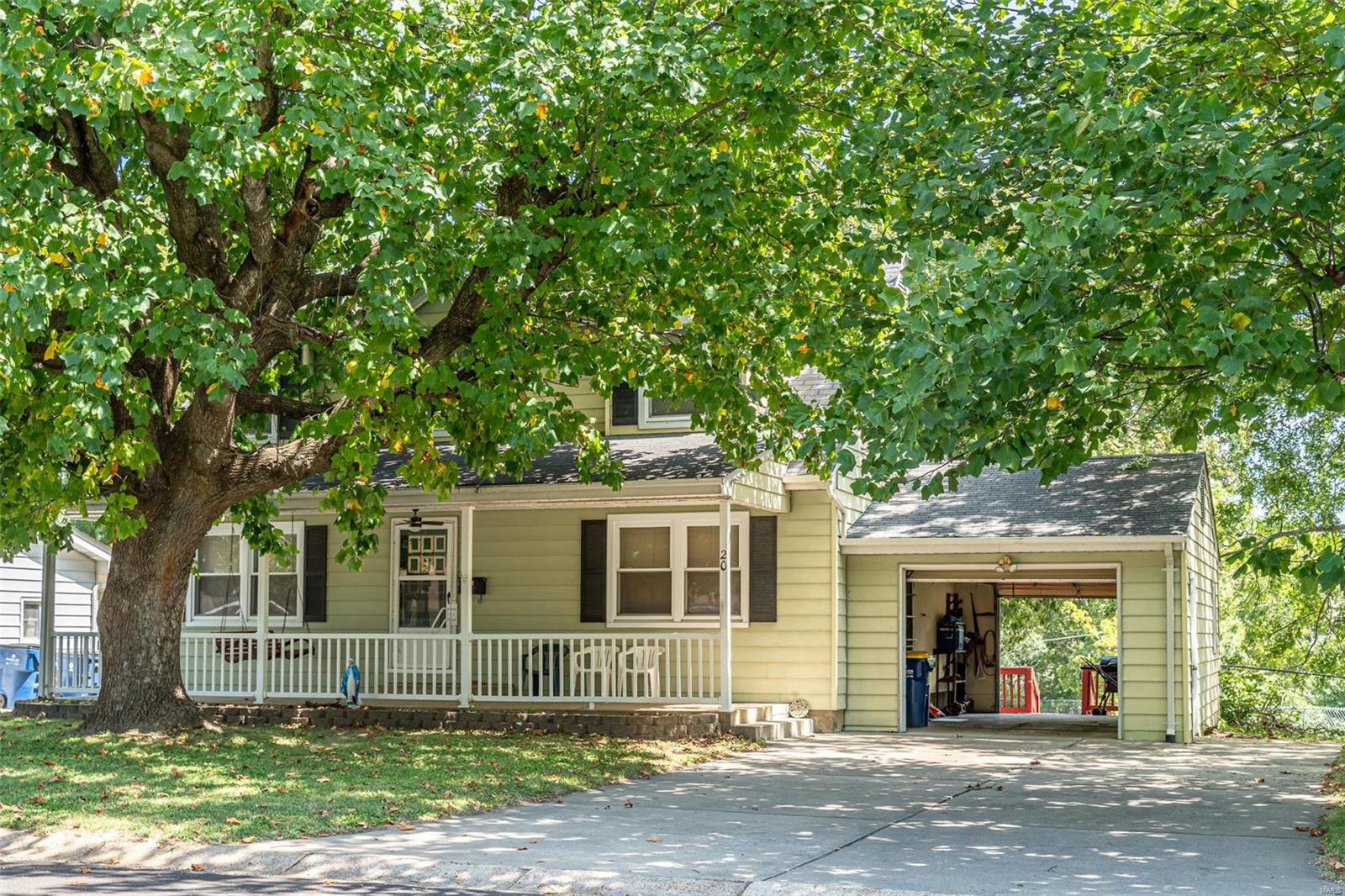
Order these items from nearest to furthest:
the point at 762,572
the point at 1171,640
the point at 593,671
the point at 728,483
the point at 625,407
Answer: the point at 728,483
the point at 593,671
the point at 1171,640
the point at 762,572
the point at 625,407

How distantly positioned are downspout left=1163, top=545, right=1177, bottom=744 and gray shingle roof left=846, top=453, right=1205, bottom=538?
51 cm

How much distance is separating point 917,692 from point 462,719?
22.0ft

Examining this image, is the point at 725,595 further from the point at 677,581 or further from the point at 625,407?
the point at 625,407

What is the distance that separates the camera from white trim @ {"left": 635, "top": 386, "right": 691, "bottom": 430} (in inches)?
773

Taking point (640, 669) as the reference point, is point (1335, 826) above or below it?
below

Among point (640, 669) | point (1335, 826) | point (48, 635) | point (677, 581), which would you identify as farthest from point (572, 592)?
point (1335, 826)

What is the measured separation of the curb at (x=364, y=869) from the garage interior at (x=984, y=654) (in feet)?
36.9

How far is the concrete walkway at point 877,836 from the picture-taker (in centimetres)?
863

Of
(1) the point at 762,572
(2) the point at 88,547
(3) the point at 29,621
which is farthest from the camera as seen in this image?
(2) the point at 88,547

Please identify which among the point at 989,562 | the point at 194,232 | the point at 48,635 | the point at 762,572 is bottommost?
the point at 48,635

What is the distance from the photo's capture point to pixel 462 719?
17.6 m

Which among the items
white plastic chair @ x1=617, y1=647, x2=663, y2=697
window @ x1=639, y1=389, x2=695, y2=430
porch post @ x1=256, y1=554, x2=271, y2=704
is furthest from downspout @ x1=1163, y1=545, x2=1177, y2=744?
porch post @ x1=256, y1=554, x2=271, y2=704

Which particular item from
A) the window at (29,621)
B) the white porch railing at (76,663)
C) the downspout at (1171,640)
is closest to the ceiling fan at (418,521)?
the white porch railing at (76,663)

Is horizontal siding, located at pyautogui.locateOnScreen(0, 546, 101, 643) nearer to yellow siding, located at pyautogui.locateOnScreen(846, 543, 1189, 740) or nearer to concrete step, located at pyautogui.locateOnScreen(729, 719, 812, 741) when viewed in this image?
concrete step, located at pyautogui.locateOnScreen(729, 719, 812, 741)
